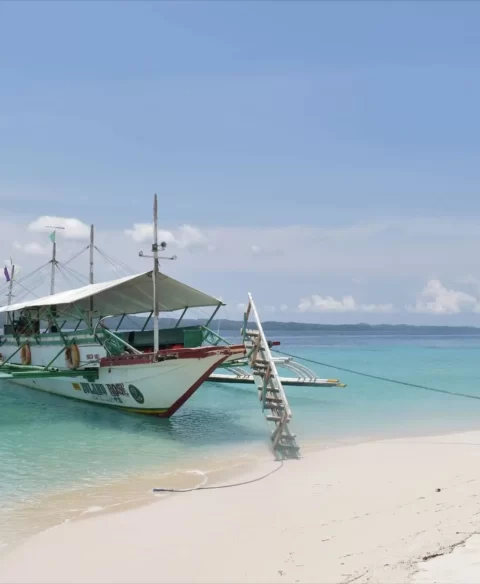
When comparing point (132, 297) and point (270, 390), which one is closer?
point (270, 390)

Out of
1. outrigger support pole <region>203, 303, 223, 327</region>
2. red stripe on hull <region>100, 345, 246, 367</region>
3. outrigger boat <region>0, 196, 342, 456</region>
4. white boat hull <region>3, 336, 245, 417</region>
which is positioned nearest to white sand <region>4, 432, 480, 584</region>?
outrigger boat <region>0, 196, 342, 456</region>

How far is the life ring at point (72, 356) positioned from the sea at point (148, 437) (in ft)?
5.11

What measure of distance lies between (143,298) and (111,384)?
3.46 metres

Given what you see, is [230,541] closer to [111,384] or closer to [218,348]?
[218,348]

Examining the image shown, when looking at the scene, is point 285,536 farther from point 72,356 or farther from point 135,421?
point 72,356

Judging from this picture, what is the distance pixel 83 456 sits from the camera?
12719 millimetres

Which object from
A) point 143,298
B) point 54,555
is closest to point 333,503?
point 54,555

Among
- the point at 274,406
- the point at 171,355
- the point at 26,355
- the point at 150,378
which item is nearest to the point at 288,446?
the point at 274,406

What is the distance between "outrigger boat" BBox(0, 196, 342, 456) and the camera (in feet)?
47.3

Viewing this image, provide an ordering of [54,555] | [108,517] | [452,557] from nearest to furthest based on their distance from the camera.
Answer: [452,557] → [54,555] → [108,517]

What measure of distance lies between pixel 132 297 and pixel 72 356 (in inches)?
111

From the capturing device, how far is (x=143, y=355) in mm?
16188

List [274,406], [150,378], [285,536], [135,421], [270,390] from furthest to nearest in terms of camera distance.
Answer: [135,421] < [150,378] < [270,390] < [274,406] < [285,536]

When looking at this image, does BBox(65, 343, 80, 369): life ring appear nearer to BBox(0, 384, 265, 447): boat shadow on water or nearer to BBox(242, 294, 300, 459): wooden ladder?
BBox(0, 384, 265, 447): boat shadow on water
